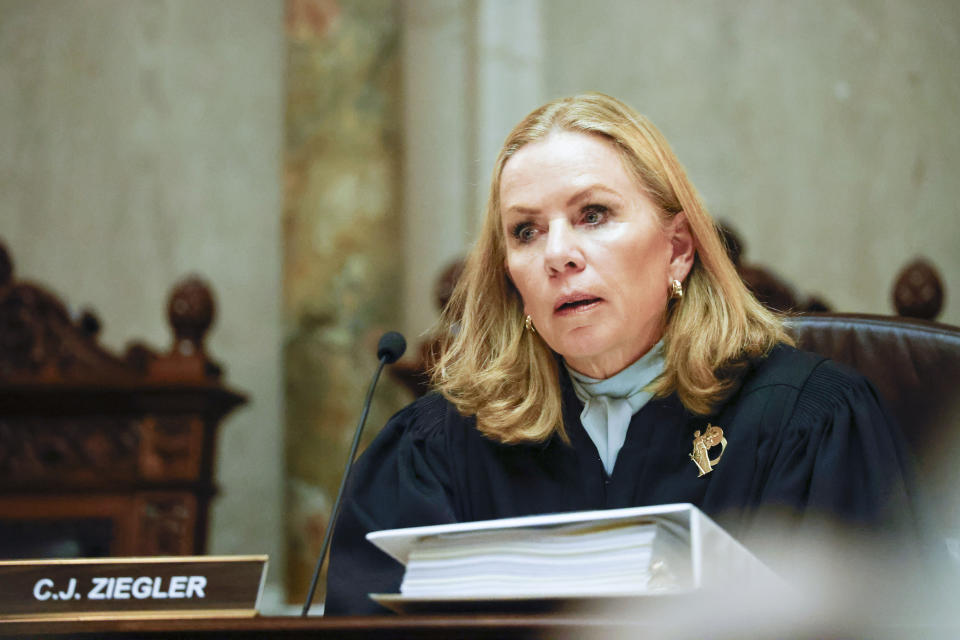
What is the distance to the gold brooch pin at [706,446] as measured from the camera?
77.5 inches

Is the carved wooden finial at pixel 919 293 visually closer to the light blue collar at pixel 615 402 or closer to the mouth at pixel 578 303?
the light blue collar at pixel 615 402

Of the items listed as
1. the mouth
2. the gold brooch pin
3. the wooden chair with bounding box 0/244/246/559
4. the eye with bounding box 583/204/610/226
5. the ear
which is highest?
the eye with bounding box 583/204/610/226

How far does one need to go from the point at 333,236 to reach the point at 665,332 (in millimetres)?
3063

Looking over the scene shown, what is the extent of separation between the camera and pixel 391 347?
2.01m

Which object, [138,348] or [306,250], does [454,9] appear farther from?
[138,348]

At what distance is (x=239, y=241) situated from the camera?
5086mm

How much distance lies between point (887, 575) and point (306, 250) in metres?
3.74

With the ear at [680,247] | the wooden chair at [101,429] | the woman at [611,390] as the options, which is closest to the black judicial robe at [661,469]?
the woman at [611,390]

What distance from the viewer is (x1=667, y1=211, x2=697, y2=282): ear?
2.23m

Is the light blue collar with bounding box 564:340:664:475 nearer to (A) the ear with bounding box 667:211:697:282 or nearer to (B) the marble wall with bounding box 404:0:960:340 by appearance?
(A) the ear with bounding box 667:211:697:282

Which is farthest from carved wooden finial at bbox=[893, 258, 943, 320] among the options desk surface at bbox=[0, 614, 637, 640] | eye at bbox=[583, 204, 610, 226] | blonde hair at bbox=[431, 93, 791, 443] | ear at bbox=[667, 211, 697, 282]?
desk surface at bbox=[0, 614, 637, 640]

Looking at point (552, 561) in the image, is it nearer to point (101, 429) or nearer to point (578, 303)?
point (578, 303)

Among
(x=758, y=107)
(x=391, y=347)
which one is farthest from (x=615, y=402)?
(x=758, y=107)

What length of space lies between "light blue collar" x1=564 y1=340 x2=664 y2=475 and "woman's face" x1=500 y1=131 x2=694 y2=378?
3cm
